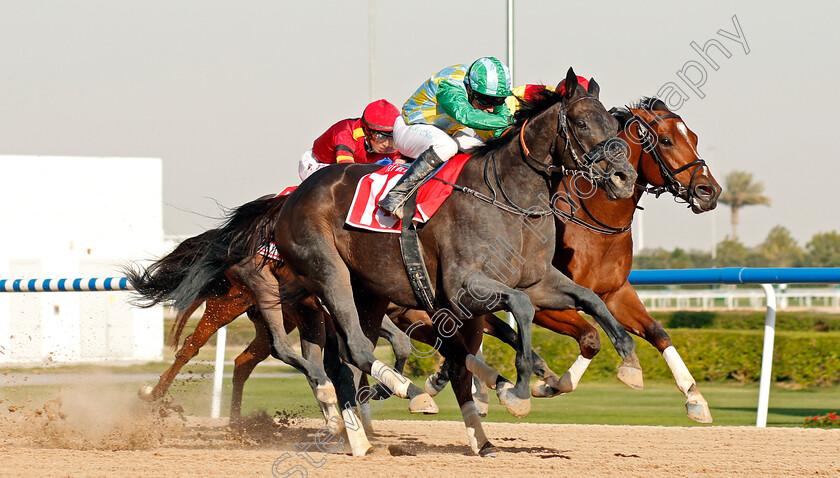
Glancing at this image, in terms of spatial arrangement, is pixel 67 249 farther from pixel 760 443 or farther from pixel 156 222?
pixel 760 443

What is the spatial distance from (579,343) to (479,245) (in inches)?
34.1

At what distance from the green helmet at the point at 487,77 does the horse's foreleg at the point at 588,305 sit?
0.90 metres

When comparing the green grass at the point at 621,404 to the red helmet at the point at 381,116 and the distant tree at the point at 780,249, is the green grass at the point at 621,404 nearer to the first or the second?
the red helmet at the point at 381,116

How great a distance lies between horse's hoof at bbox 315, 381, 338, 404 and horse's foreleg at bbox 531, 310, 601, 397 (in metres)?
1.01

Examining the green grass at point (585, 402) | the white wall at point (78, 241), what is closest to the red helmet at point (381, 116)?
the green grass at point (585, 402)

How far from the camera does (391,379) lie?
4160 mm

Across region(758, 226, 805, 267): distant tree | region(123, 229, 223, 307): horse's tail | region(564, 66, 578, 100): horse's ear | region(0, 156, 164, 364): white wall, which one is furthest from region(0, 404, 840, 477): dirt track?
region(758, 226, 805, 267): distant tree

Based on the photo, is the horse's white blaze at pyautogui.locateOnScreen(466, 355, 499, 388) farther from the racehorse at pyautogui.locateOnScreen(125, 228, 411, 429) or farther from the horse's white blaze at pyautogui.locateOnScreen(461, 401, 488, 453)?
the racehorse at pyautogui.locateOnScreen(125, 228, 411, 429)

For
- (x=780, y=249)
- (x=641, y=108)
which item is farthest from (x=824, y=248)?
(x=641, y=108)

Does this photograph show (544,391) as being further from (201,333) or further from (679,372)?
(201,333)

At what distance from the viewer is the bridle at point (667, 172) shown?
4926 mm

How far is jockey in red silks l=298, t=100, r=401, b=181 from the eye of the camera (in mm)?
5359

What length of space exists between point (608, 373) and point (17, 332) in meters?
8.41

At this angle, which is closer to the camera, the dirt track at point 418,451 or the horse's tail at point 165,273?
the dirt track at point 418,451
